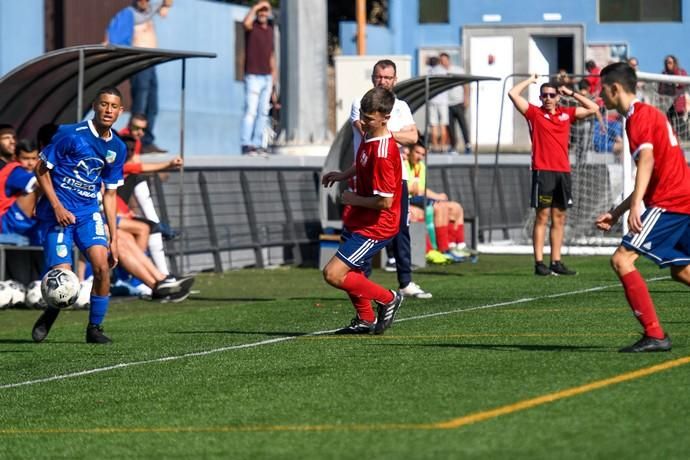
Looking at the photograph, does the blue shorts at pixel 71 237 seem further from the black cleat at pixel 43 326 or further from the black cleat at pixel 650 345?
the black cleat at pixel 650 345

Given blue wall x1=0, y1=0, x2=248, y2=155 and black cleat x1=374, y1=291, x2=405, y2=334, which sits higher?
blue wall x1=0, y1=0, x2=248, y2=155

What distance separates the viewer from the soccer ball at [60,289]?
13195 millimetres

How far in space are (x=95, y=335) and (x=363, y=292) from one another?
88.0 inches

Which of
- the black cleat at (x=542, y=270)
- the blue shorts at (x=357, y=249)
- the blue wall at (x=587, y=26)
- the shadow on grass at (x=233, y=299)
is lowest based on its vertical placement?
the shadow on grass at (x=233, y=299)

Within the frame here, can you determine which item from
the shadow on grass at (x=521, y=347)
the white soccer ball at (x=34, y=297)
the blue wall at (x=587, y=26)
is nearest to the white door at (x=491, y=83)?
the blue wall at (x=587, y=26)

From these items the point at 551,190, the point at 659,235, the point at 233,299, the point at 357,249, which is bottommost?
the point at 233,299

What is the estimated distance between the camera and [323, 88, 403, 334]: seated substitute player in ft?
40.7

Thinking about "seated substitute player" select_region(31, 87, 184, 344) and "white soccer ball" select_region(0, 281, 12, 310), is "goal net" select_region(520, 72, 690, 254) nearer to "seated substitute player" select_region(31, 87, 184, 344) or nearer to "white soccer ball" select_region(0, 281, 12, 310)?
"white soccer ball" select_region(0, 281, 12, 310)

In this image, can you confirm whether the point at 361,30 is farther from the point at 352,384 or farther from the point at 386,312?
the point at 352,384

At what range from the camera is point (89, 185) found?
13539 mm

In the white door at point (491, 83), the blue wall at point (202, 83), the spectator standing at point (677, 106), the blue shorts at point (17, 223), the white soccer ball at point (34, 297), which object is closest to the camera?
the white soccer ball at point (34, 297)

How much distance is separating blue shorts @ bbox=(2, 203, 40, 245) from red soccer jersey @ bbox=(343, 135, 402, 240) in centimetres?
595

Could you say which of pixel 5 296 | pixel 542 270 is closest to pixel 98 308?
pixel 5 296

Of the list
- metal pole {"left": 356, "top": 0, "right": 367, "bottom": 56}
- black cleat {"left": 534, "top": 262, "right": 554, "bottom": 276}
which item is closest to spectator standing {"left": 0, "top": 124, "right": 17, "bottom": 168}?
black cleat {"left": 534, "top": 262, "right": 554, "bottom": 276}
